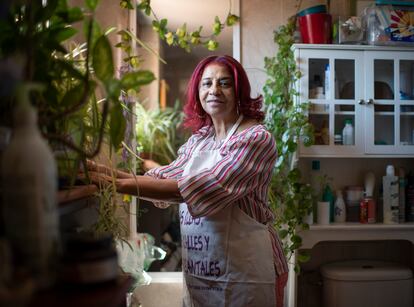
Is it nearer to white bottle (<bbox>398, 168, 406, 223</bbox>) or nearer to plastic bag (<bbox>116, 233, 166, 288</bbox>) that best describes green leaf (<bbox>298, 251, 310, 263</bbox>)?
white bottle (<bbox>398, 168, 406, 223</bbox>)

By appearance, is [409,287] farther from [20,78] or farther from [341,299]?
[20,78]

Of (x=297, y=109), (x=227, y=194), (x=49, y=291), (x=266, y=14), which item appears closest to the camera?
(x=49, y=291)

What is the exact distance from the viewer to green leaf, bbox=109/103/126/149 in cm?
66

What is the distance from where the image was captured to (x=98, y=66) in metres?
0.65

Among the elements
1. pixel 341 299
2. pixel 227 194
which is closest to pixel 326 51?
pixel 227 194

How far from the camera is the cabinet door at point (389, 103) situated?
6.02ft

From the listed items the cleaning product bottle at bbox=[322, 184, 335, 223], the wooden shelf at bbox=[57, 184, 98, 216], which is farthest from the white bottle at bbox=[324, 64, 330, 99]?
the wooden shelf at bbox=[57, 184, 98, 216]

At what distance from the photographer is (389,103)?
6.04 ft

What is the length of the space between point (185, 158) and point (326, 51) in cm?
90

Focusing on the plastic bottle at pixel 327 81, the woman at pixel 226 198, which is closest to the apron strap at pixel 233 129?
the woman at pixel 226 198

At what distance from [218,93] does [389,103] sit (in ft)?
3.12

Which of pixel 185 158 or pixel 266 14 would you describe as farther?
pixel 266 14

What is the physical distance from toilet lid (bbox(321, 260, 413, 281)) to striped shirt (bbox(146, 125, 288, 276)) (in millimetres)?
631

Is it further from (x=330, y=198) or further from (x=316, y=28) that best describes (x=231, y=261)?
(x=316, y=28)
